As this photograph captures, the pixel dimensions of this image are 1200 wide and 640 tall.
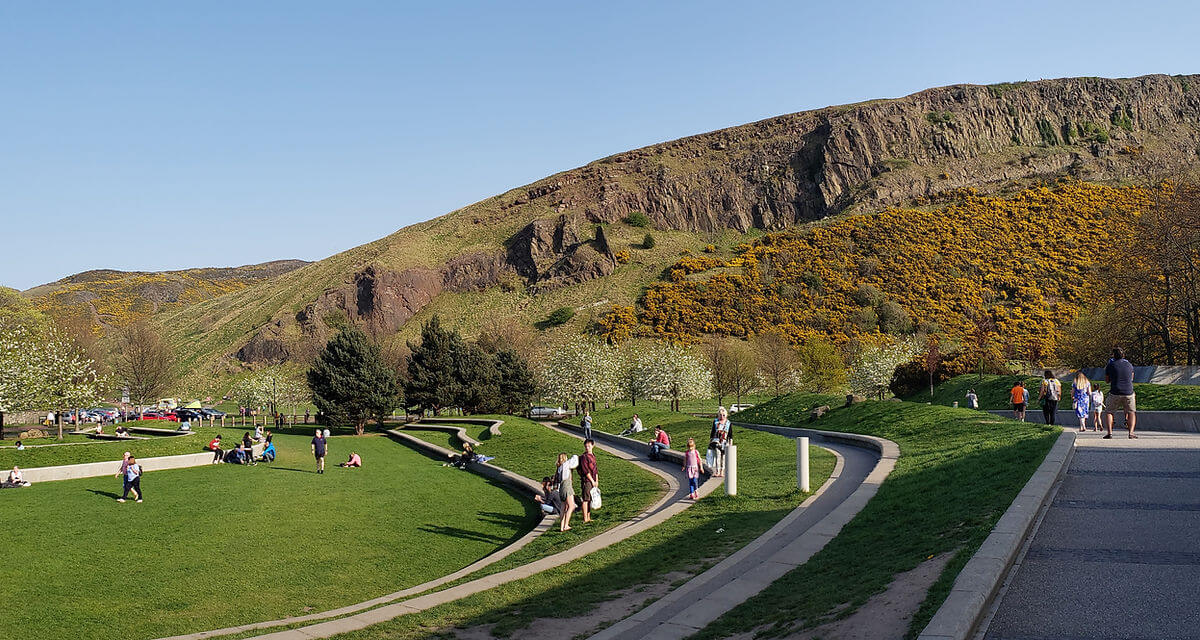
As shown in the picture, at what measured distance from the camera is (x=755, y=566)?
34.1 feet

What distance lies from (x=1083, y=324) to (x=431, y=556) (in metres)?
38.8

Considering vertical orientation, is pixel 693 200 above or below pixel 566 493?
above

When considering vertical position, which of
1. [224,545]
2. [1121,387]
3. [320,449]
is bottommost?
[224,545]

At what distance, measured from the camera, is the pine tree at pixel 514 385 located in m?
54.4

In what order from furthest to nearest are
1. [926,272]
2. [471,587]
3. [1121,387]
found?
1. [926,272]
2. [1121,387]
3. [471,587]

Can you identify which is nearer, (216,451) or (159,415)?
(216,451)

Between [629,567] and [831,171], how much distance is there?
116 m

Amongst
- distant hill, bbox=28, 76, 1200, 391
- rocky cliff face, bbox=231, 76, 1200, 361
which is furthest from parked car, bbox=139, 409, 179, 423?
rocky cliff face, bbox=231, 76, 1200, 361

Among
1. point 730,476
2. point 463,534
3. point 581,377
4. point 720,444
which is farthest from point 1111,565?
point 581,377

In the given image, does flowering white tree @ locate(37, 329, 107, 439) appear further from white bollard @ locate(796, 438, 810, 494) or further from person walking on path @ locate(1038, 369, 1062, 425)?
person walking on path @ locate(1038, 369, 1062, 425)

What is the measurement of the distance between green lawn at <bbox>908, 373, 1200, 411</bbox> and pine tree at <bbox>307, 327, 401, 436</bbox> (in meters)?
29.4

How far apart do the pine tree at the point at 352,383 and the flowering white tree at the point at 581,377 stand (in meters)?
11.1

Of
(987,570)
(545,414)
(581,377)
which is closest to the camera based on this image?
(987,570)

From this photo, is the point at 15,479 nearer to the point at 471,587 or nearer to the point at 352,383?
the point at 471,587
